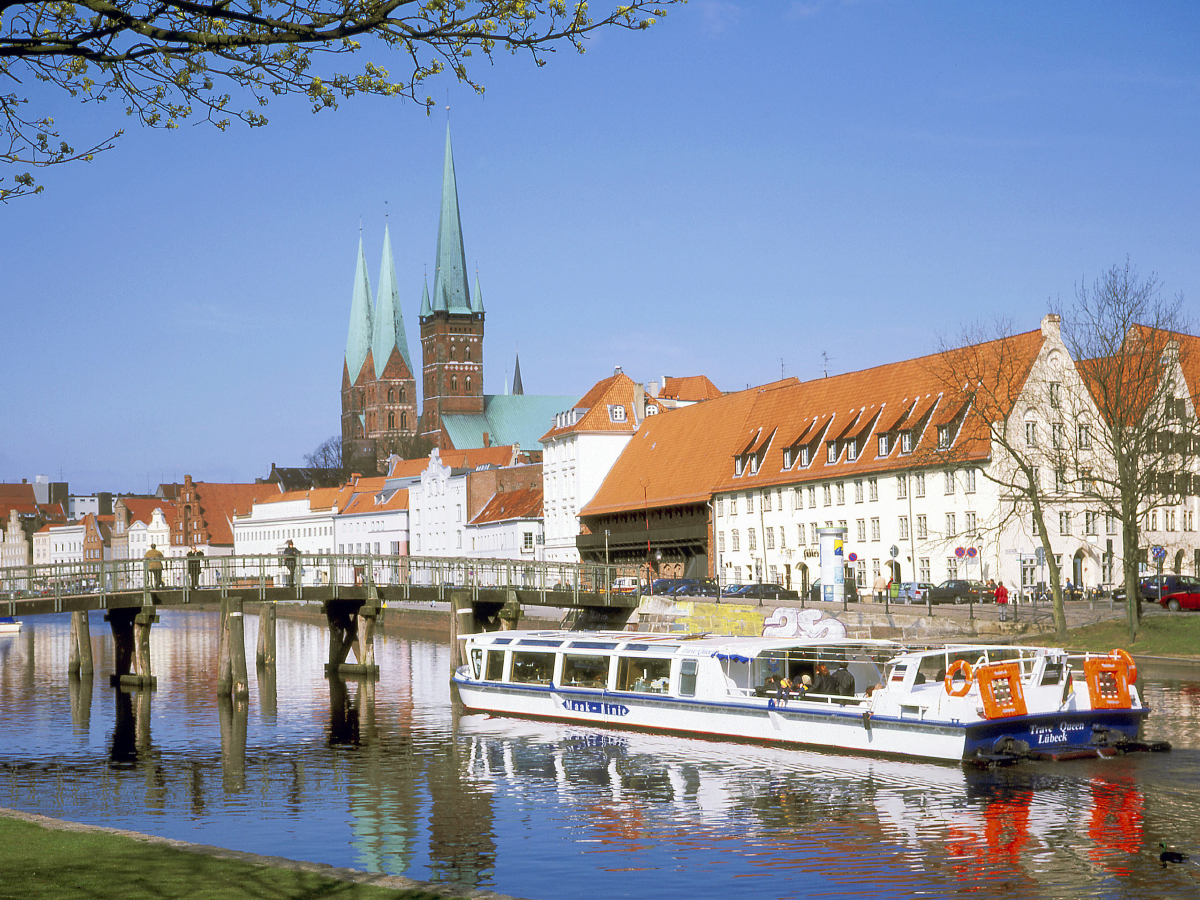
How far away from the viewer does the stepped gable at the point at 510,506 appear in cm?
12900

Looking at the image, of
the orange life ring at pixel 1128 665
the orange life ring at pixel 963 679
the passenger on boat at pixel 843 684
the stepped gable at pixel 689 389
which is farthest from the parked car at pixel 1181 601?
the stepped gable at pixel 689 389

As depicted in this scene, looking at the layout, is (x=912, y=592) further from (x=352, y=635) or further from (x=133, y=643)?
(x=133, y=643)

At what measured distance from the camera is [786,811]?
86.3 feet

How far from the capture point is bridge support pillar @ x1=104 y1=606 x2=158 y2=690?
56.2 metres

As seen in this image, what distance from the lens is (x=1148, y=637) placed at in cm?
5300

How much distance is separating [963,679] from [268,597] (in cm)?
3202

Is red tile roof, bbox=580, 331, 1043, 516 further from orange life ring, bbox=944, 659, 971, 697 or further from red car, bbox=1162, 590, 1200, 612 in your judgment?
orange life ring, bbox=944, 659, 971, 697

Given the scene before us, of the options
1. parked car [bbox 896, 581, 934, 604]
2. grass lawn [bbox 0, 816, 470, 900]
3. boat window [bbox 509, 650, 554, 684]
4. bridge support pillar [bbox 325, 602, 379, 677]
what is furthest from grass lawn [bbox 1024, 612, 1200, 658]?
grass lawn [bbox 0, 816, 470, 900]

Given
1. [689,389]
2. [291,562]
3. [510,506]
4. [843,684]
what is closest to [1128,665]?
[843,684]

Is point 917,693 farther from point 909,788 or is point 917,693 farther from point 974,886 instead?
point 974,886

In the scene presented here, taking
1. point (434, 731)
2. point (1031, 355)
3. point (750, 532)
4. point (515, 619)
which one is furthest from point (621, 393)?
point (434, 731)

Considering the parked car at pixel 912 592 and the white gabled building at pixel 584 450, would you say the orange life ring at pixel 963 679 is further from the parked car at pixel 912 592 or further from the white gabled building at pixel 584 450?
the white gabled building at pixel 584 450

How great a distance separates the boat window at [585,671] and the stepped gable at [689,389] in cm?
8518

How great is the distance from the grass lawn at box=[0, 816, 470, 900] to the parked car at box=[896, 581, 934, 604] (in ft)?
176
